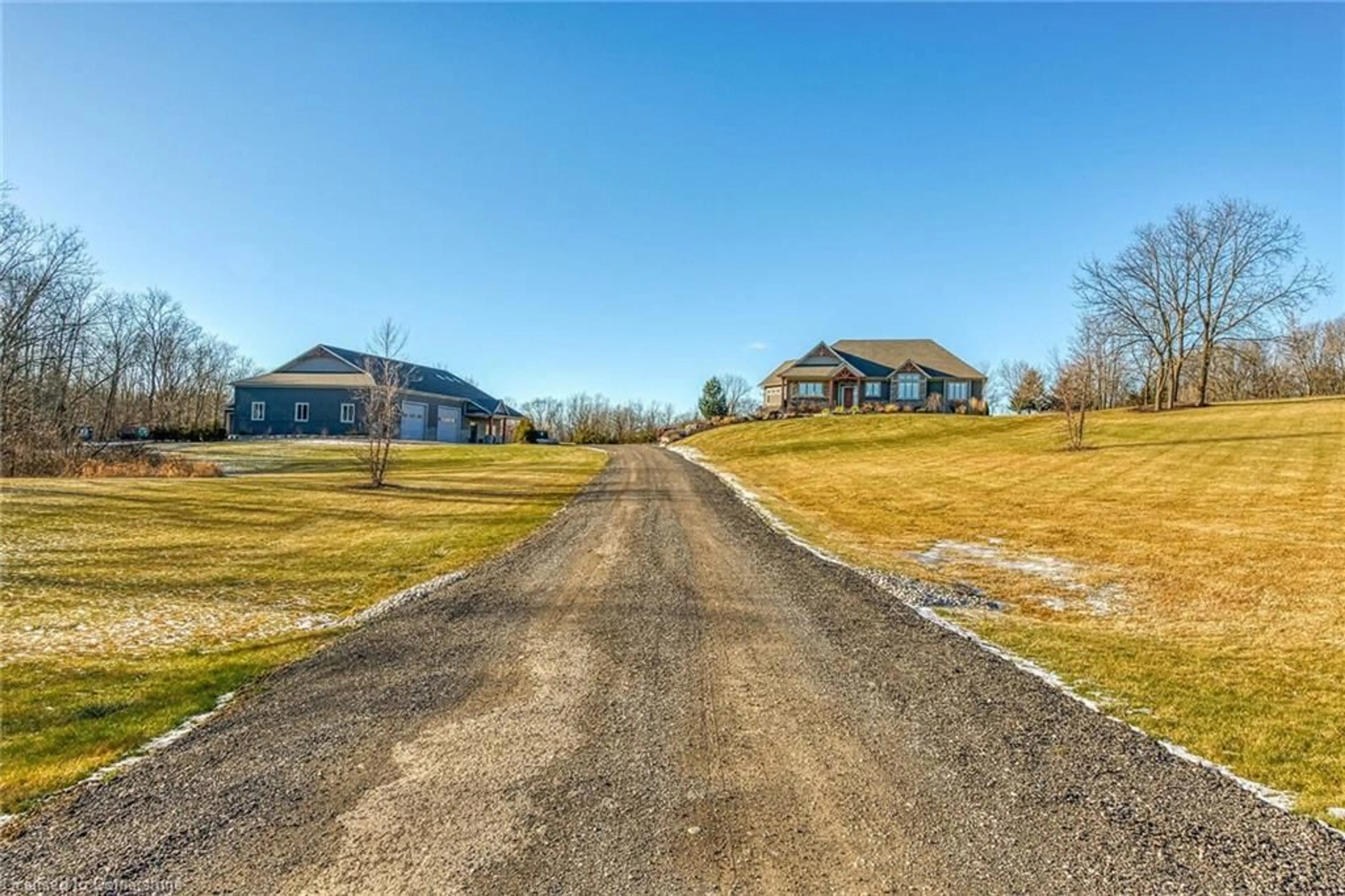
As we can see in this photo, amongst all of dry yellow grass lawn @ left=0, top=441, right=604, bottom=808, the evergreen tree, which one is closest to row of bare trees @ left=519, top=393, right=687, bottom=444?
the evergreen tree

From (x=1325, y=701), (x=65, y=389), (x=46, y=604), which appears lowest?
(x=46, y=604)

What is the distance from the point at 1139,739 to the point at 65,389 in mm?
35813

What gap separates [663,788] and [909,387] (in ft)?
168

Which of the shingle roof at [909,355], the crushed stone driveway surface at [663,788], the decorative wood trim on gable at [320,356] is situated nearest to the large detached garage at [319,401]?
the decorative wood trim on gable at [320,356]

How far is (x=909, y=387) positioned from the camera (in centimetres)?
5125

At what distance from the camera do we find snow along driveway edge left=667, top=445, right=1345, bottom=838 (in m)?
3.69

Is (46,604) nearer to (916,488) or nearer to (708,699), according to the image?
(708,699)

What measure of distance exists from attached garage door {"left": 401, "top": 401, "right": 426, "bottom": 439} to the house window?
3589 centimetres

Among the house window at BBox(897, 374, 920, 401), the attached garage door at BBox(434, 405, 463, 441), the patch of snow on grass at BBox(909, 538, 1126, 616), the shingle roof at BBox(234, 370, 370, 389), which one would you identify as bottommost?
the patch of snow on grass at BBox(909, 538, 1126, 616)

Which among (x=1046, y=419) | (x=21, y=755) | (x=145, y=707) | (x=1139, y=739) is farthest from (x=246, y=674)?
(x=1046, y=419)

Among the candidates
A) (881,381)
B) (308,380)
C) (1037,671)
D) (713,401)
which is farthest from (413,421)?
(1037,671)

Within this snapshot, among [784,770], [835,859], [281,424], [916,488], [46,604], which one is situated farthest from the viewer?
[281,424]

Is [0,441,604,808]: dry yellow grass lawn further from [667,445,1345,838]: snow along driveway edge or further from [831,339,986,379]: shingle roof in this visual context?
[831,339,986,379]: shingle roof

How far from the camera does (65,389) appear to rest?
26.9 m
